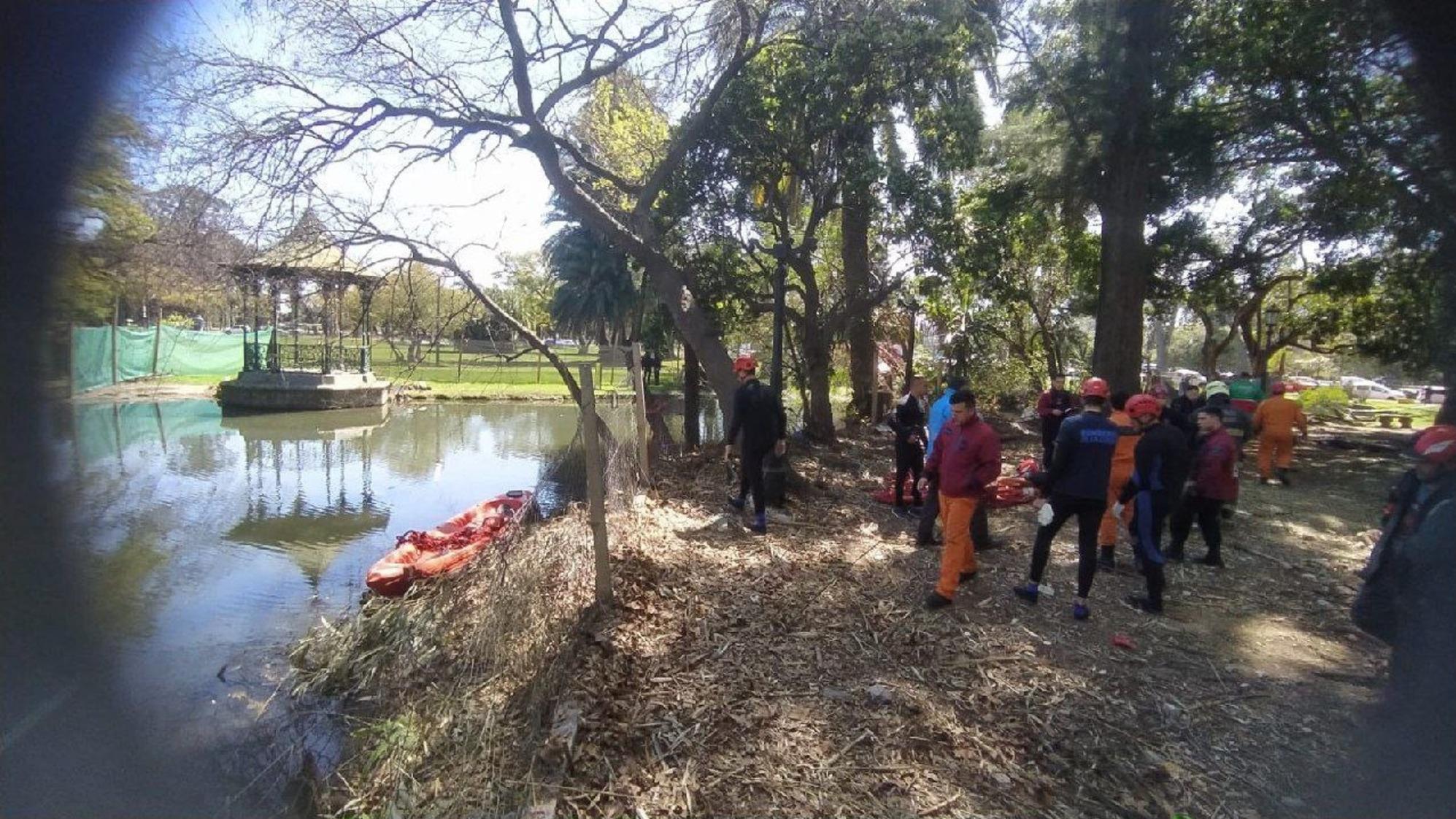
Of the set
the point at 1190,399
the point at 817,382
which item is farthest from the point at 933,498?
the point at 817,382

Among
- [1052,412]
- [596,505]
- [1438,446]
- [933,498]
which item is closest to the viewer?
[1438,446]

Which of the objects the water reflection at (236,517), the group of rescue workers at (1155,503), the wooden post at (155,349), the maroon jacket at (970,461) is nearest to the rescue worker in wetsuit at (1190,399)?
the group of rescue workers at (1155,503)

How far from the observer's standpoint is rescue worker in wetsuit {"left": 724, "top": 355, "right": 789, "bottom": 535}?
7.65 metres

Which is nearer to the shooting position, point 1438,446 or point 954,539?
point 1438,446

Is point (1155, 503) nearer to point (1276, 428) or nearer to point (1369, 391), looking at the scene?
point (1276, 428)

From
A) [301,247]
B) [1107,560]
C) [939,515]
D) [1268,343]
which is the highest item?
[301,247]

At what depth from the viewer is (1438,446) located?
3.70m

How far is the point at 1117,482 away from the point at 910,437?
2.23m

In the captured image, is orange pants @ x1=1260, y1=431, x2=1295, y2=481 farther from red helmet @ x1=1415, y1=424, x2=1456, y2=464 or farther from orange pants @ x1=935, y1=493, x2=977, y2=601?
red helmet @ x1=1415, y1=424, x2=1456, y2=464

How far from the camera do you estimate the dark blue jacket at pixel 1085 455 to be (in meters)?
5.45

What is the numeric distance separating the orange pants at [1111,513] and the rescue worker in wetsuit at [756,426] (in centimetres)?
294

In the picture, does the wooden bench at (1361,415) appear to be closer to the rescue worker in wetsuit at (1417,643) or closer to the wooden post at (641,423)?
the wooden post at (641,423)

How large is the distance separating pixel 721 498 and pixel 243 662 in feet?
15.6

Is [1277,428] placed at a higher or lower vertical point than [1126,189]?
lower
